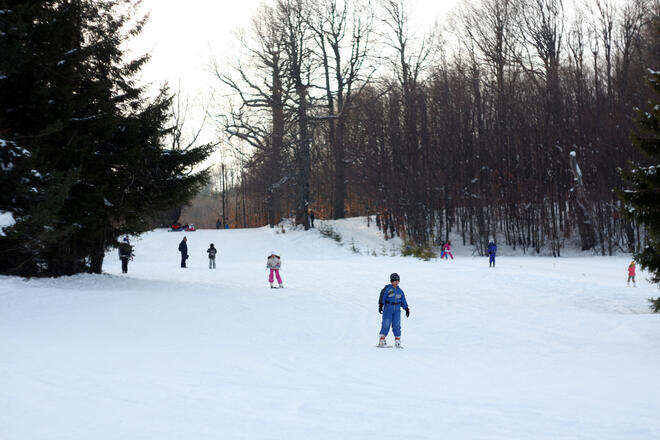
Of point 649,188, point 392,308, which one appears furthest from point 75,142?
point 649,188

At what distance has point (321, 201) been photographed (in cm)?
6272

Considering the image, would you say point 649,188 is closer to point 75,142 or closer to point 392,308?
point 392,308

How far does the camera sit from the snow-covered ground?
6113 millimetres

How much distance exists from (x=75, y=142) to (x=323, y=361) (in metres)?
11.9

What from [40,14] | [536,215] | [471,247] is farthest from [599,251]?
[40,14]

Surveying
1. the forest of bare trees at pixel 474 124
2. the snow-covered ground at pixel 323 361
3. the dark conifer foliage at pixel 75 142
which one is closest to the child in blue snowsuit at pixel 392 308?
the snow-covered ground at pixel 323 361

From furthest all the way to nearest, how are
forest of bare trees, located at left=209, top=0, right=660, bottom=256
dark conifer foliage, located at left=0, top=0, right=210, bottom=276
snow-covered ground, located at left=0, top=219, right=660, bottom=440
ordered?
forest of bare trees, located at left=209, top=0, right=660, bottom=256, dark conifer foliage, located at left=0, top=0, right=210, bottom=276, snow-covered ground, located at left=0, top=219, right=660, bottom=440

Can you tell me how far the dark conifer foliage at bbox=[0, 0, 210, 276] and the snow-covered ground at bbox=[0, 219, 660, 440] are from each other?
60.2 inches

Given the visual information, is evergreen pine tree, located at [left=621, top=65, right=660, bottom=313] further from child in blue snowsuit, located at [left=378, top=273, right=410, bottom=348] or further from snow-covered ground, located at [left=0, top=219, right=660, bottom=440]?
child in blue snowsuit, located at [left=378, top=273, right=410, bottom=348]

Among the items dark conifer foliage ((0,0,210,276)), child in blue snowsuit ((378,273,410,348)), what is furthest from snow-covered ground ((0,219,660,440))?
dark conifer foliage ((0,0,210,276))

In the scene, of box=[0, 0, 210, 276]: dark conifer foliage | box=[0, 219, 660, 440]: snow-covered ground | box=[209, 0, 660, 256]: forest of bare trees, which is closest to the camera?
box=[0, 219, 660, 440]: snow-covered ground

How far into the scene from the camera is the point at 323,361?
1009 cm

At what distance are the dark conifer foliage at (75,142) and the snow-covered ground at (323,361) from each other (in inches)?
60.2

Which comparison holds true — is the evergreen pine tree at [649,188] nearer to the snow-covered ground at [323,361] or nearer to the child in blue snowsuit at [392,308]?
the snow-covered ground at [323,361]
